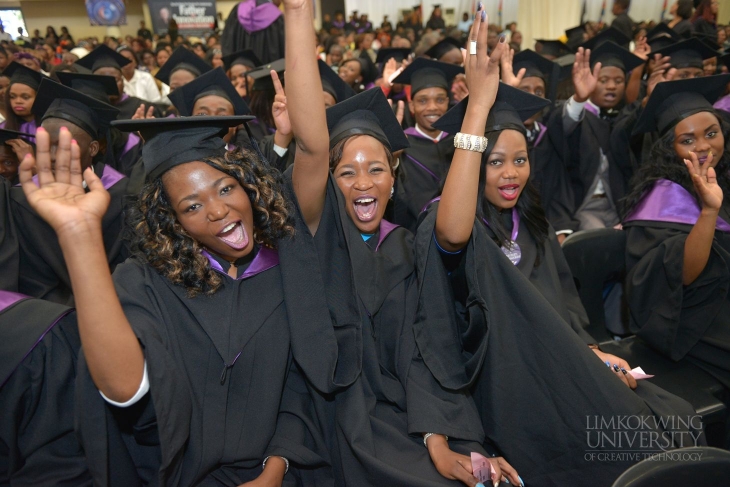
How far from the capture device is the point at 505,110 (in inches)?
84.6

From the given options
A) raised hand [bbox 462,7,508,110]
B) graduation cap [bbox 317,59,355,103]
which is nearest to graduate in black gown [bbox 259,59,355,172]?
graduation cap [bbox 317,59,355,103]

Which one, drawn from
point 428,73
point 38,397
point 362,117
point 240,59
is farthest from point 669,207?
point 240,59

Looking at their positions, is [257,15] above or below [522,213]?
above

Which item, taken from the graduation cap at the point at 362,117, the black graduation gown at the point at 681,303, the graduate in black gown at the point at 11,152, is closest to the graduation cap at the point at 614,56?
the black graduation gown at the point at 681,303

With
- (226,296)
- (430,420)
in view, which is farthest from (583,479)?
(226,296)

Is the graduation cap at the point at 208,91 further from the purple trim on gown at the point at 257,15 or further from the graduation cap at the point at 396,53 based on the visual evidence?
the purple trim on gown at the point at 257,15

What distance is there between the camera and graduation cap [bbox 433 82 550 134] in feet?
6.90

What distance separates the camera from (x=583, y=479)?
167 centimetres

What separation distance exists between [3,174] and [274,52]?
425 centimetres

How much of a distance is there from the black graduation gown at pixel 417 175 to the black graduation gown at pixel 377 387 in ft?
4.20

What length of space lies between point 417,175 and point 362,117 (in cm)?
133

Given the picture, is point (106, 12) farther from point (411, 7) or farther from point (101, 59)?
point (411, 7)

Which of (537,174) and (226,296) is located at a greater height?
(226,296)

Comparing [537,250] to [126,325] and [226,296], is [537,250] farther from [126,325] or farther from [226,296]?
[126,325]
